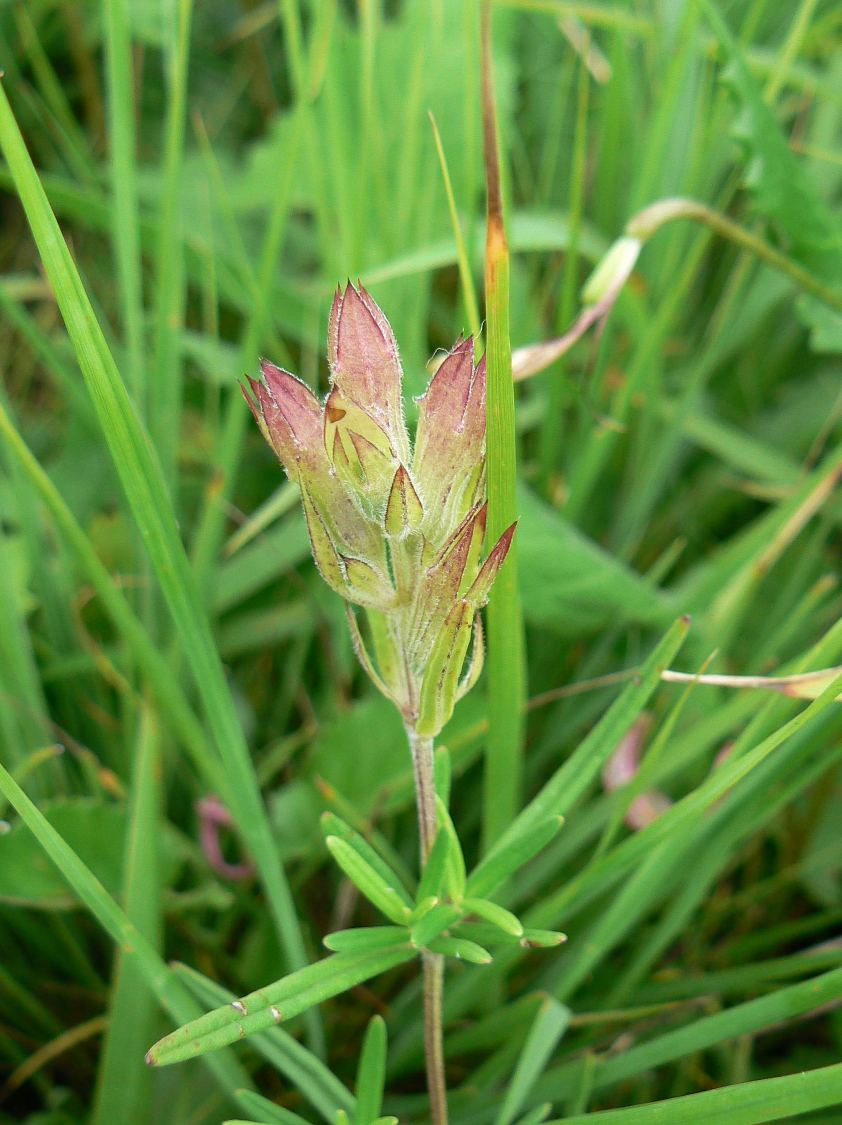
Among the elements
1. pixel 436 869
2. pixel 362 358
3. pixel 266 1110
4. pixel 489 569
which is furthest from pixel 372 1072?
pixel 362 358

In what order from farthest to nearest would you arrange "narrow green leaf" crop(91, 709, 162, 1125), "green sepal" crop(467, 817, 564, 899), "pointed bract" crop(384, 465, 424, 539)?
"narrow green leaf" crop(91, 709, 162, 1125)
"green sepal" crop(467, 817, 564, 899)
"pointed bract" crop(384, 465, 424, 539)

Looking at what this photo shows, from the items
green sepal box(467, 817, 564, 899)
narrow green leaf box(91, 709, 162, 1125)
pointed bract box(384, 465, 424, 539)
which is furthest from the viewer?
narrow green leaf box(91, 709, 162, 1125)

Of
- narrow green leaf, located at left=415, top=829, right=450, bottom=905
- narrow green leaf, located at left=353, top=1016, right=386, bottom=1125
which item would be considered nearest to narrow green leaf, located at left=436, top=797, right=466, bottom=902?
narrow green leaf, located at left=415, top=829, right=450, bottom=905

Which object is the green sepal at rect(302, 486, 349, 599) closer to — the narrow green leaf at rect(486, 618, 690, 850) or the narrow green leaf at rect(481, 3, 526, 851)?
the narrow green leaf at rect(481, 3, 526, 851)

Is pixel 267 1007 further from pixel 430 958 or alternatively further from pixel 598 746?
pixel 598 746

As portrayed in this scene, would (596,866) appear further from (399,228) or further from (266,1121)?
(399,228)

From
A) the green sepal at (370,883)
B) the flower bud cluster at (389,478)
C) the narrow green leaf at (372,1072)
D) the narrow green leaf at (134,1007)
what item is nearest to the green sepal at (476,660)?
the flower bud cluster at (389,478)
